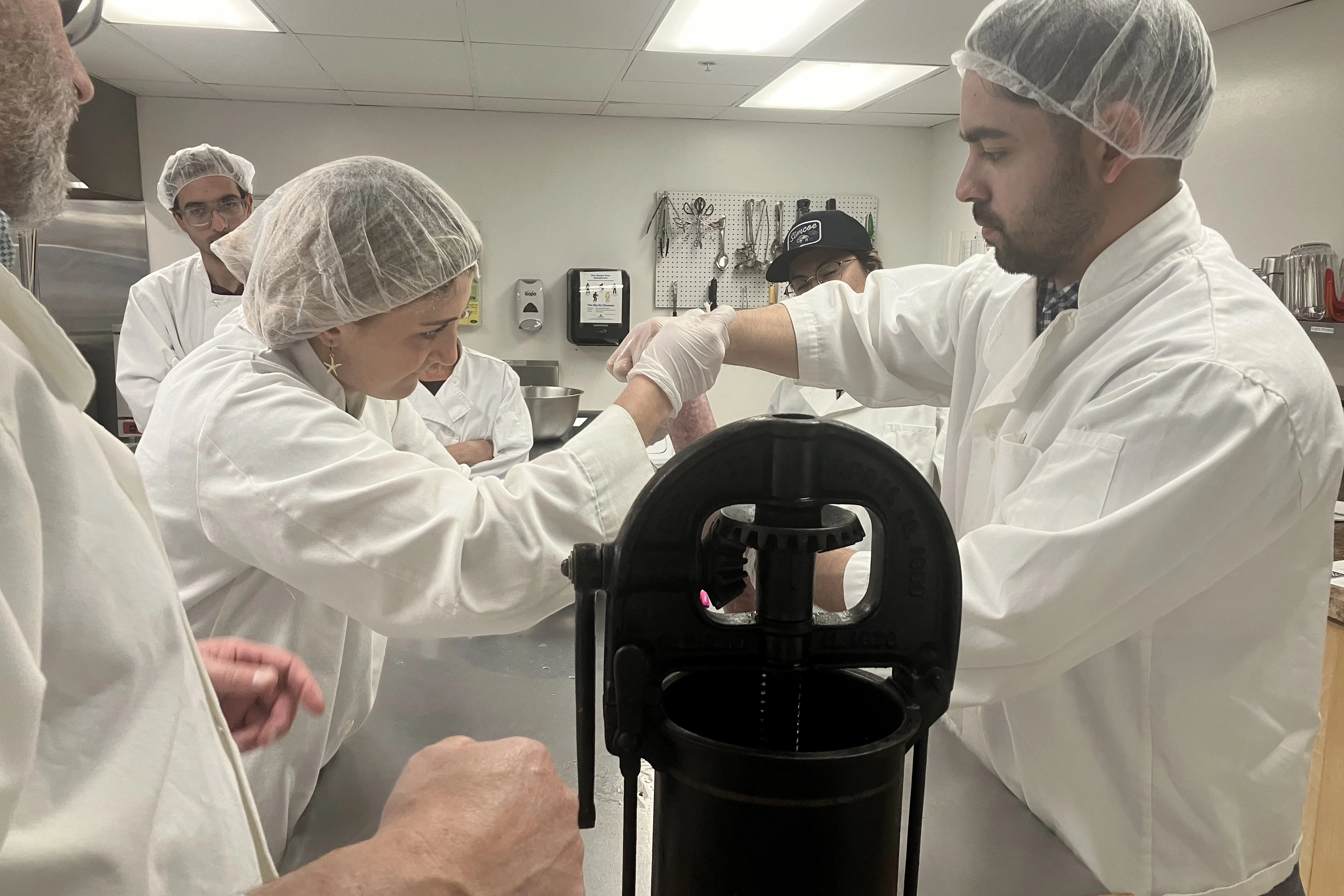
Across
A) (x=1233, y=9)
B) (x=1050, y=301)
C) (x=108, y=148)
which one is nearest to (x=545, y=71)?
(x=108, y=148)

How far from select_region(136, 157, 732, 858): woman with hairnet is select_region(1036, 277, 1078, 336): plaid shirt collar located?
0.47 meters

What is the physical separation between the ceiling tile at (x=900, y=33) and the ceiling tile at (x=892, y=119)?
1.04m

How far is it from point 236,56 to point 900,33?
2.57 m

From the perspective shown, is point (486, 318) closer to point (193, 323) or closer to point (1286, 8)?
point (193, 323)

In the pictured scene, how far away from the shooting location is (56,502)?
52 centimetres

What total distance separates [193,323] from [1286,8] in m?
3.78

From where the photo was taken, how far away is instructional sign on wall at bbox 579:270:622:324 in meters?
4.62

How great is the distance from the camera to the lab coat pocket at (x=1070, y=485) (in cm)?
89

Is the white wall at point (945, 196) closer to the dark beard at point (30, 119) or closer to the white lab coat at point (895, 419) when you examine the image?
the white lab coat at point (895, 419)

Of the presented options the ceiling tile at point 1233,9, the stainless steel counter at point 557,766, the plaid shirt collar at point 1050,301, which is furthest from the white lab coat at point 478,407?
the ceiling tile at point 1233,9

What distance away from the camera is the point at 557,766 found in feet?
3.35

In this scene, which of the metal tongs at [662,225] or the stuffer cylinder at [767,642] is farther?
the metal tongs at [662,225]

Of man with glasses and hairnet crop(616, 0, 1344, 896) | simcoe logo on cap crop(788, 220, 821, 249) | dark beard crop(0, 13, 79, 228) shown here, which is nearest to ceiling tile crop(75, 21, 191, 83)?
simcoe logo on cap crop(788, 220, 821, 249)

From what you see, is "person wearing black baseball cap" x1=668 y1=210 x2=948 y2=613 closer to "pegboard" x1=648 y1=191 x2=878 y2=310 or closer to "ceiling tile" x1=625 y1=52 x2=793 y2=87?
"ceiling tile" x1=625 y1=52 x2=793 y2=87
